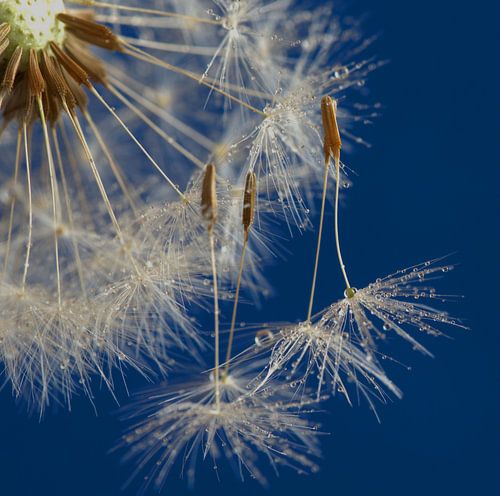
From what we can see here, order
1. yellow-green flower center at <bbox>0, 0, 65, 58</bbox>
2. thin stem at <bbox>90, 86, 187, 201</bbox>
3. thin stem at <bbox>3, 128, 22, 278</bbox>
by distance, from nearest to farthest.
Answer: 1. yellow-green flower center at <bbox>0, 0, 65, 58</bbox>
2. thin stem at <bbox>90, 86, 187, 201</bbox>
3. thin stem at <bbox>3, 128, 22, 278</bbox>

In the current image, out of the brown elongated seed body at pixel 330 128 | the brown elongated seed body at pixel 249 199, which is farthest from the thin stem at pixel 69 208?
the brown elongated seed body at pixel 330 128

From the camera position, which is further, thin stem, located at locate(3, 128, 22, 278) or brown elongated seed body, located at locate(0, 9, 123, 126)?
thin stem, located at locate(3, 128, 22, 278)

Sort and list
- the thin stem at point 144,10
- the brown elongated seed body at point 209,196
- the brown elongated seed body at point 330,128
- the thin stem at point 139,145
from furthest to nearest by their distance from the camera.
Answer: the thin stem at point 144,10 < the thin stem at point 139,145 < the brown elongated seed body at point 330,128 < the brown elongated seed body at point 209,196

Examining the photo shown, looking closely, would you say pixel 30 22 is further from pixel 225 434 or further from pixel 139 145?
pixel 225 434

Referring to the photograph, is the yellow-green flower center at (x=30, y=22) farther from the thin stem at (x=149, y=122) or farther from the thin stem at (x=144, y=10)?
the thin stem at (x=149, y=122)

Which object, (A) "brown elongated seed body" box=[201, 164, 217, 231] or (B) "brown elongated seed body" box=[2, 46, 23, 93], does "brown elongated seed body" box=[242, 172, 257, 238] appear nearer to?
(A) "brown elongated seed body" box=[201, 164, 217, 231]

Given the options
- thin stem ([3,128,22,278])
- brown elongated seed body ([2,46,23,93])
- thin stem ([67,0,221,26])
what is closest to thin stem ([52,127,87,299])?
thin stem ([3,128,22,278])

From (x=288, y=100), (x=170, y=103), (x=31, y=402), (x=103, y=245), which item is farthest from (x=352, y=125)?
(x=31, y=402)
